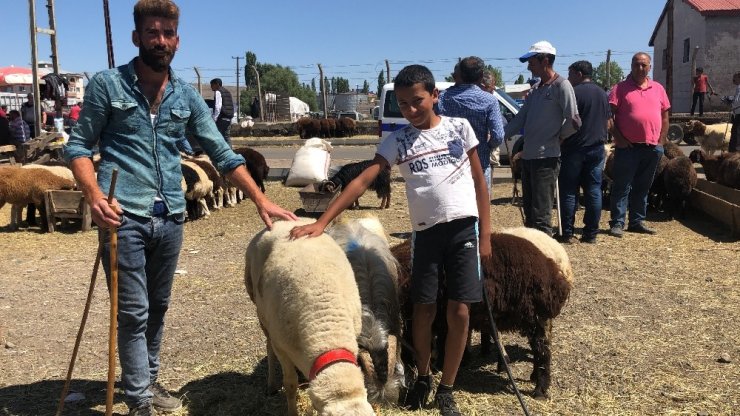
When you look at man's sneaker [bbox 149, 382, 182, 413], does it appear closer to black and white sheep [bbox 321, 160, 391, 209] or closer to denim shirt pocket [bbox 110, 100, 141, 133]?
denim shirt pocket [bbox 110, 100, 141, 133]

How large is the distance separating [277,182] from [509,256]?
11056mm

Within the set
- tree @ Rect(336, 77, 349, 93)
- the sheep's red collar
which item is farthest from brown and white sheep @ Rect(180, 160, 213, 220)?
tree @ Rect(336, 77, 349, 93)

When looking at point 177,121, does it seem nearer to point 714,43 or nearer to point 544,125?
point 544,125

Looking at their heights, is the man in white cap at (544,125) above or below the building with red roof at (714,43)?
below

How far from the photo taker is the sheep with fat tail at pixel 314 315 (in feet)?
8.67

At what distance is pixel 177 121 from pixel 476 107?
3178 mm

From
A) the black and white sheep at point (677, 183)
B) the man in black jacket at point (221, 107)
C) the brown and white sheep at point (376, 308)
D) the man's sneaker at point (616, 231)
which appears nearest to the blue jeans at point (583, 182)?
the man's sneaker at point (616, 231)

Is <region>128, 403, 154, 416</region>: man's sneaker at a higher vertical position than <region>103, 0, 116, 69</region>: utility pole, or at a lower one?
lower

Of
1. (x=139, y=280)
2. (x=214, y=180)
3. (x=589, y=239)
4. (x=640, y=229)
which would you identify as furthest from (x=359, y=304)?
(x=214, y=180)

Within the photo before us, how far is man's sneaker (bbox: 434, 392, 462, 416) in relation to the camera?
139 inches

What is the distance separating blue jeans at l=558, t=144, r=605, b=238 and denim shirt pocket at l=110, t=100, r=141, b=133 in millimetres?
5876

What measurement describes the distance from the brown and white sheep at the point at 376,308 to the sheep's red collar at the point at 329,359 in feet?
1.39

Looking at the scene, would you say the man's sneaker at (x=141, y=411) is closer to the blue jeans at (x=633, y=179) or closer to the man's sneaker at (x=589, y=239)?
the man's sneaker at (x=589, y=239)

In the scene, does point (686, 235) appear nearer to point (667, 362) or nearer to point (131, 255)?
point (667, 362)
